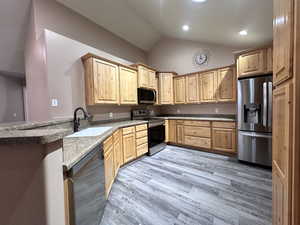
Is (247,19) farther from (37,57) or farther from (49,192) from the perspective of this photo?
(37,57)

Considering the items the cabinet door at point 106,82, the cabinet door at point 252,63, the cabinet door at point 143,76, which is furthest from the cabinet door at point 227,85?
the cabinet door at point 106,82

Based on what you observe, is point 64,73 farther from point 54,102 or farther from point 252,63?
point 252,63

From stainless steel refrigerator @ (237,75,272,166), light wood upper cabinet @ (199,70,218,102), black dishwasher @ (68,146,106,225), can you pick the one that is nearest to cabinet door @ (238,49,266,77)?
stainless steel refrigerator @ (237,75,272,166)

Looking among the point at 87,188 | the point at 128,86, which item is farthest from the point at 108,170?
the point at 128,86

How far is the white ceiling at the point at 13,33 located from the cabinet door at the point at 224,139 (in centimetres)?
461

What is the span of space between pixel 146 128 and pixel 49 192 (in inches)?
111

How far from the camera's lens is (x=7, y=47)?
3.67 metres

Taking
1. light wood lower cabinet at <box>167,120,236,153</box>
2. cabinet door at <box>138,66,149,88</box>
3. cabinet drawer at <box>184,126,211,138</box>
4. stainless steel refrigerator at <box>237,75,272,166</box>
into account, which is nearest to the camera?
stainless steel refrigerator at <box>237,75,272,166</box>

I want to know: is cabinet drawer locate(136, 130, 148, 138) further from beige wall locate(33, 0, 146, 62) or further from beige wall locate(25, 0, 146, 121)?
beige wall locate(33, 0, 146, 62)

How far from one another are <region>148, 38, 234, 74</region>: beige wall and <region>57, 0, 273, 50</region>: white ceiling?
23 centimetres

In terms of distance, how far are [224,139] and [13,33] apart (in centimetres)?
564

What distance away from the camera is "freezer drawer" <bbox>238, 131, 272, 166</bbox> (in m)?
2.66

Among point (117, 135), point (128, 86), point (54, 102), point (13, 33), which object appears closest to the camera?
point (54, 102)

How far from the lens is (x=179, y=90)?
14.7 feet
